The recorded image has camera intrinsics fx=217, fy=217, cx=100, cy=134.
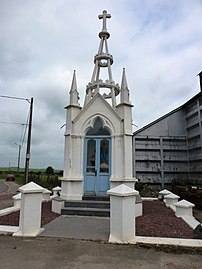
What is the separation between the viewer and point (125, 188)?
4941 mm

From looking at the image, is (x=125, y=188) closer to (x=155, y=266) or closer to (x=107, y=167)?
(x=155, y=266)

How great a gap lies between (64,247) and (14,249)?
0.92m

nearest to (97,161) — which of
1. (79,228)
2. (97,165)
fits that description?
(97,165)

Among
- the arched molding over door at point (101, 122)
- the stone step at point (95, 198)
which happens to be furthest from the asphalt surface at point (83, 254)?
the arched molding over door at point (101, 122)

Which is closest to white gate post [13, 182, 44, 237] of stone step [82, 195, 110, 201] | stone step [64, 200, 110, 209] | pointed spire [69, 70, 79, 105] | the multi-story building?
stone step [64, 200, 110, 209]

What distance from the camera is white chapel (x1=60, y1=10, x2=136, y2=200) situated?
25.9 feet

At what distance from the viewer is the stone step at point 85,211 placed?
272 inches

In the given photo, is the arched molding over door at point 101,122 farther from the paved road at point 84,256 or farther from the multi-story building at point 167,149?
the multi-story building at point 167,149

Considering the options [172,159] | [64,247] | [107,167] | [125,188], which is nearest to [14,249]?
[64,247]

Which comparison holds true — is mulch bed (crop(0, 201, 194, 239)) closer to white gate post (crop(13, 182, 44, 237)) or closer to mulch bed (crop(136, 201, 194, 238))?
mulch bed (crop(136, 201, 194, 238))

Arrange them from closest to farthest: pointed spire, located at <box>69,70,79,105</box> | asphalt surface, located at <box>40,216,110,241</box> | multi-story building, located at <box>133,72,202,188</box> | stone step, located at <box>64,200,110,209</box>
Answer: asphalt surface, located at <box>40,216,110,241</box> → stone step, located at <box>64,200,110,209</box> → pointed spire, located at <box>69,70,79,105</box> → multi-story building, located at <box>133,72,202,188</box>

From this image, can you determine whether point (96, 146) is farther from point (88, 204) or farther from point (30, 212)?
point (30, 212)

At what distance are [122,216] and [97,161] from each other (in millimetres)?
3795

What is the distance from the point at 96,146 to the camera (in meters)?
8.45
